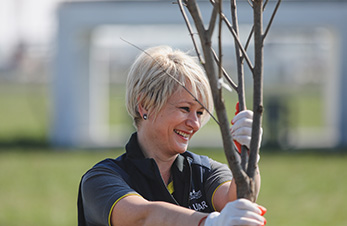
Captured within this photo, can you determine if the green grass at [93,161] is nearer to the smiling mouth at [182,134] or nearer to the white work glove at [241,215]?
the smiling mouth at [182,134]

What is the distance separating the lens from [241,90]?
2.08 meters

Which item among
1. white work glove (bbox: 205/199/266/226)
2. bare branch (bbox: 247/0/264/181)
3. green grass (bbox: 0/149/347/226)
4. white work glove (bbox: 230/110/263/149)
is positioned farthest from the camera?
green grass (bbox: 0/149/347/226)

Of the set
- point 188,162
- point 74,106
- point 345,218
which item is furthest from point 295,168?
point 188,162

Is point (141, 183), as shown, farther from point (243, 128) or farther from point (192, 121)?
point (243, 128)

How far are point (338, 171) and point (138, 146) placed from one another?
342 inches

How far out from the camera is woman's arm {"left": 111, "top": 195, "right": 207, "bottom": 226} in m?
2.03

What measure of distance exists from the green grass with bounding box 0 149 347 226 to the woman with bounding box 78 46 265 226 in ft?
15.4

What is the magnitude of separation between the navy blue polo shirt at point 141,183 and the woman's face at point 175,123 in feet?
0.28

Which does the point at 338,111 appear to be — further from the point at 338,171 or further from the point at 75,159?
the point at 75,159

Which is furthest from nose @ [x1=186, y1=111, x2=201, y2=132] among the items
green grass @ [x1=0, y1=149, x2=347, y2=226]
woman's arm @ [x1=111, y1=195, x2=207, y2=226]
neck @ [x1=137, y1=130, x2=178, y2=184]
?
green grass @ [x1=0, y1=149, x2=347, y2=226]

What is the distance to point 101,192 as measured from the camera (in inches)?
90.2

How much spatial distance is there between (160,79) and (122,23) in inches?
476

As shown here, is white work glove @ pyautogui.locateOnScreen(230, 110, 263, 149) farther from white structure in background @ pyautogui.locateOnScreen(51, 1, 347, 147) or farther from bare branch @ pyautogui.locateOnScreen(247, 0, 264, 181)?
white structure in background @ pyautogui.locateOnScreen(51, 1, 347, 147)

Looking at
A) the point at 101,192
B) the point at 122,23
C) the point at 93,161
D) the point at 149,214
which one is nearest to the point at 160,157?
the point at 101,192
